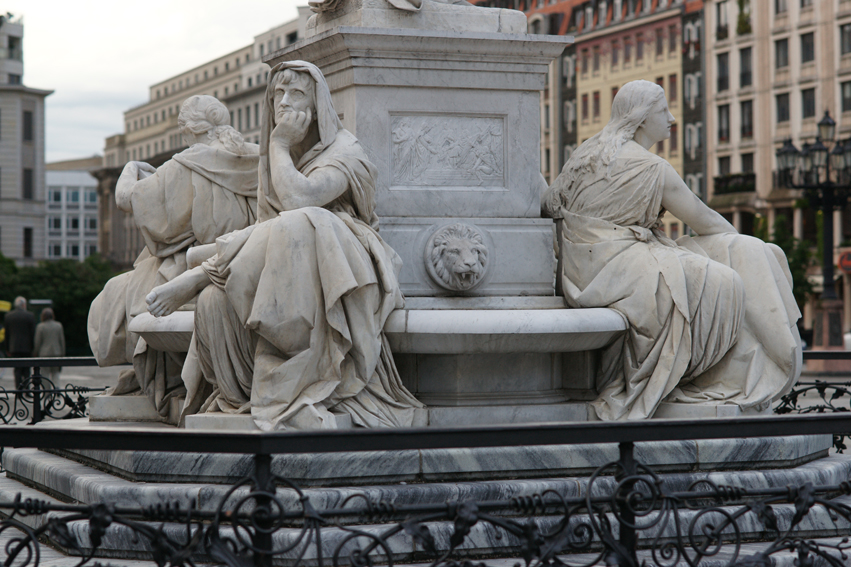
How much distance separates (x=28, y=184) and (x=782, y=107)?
5648 cm

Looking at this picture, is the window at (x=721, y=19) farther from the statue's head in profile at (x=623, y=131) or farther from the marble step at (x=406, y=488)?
the marble step at (x=406, y=488)

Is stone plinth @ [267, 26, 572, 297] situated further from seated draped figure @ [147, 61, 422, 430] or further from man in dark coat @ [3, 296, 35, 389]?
man in dark coat @ [3, 296, 35, 389]

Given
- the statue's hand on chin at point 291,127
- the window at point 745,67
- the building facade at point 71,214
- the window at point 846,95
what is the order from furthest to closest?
the building facade at point 71,214 → the window at point 745,67 → the window at point 846,95 → the statue's hand on chin at point 291,127

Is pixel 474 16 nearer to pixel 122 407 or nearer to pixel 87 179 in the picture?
pixel 122 407

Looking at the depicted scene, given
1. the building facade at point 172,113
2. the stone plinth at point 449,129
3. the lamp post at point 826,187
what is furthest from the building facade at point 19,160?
the stone plinth at point 449,129

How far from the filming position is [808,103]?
2223 inches

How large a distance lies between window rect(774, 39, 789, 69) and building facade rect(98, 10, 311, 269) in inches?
942

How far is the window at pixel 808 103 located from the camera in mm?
56062

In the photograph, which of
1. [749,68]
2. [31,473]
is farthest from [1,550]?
[749,68]

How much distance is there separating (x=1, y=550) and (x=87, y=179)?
488 feet

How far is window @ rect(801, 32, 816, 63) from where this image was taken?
2211 inches

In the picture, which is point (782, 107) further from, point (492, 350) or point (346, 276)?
point (346, 276)

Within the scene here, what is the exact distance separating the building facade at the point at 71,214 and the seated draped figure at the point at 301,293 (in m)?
142

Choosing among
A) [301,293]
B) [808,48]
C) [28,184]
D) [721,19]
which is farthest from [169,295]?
[28,184]
